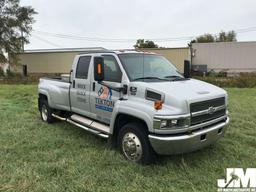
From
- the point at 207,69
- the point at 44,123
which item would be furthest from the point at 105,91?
the point at 207,69

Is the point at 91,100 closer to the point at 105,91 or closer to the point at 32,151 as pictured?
the point at 105,91

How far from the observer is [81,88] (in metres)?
5.37

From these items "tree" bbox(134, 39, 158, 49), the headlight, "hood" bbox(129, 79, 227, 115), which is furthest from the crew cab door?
"tree" bbox(134, 39, 158, 49)

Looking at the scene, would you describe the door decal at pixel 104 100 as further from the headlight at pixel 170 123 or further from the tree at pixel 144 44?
the tree at pixel 144 44

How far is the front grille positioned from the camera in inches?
145

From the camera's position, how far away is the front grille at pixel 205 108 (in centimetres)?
369

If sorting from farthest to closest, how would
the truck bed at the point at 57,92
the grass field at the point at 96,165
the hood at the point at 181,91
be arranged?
the truck bed at the point at 57,92 → the hood at the point at 181,91 → the grass field at the point at 96,165

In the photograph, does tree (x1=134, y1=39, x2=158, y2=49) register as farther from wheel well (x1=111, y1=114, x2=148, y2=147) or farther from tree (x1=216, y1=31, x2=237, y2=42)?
wheel well (x1=111, y1=114, x2=148, y2=147)

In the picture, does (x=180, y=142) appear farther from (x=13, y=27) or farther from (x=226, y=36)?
(x=226, y=36)

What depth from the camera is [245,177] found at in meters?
3.68

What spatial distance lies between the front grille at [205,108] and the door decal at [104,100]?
5.09ft

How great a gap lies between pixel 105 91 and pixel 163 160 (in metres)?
1.69

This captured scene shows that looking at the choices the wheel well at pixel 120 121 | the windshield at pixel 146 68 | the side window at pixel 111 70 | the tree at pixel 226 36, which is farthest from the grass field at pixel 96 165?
the tree at pixel 226 36

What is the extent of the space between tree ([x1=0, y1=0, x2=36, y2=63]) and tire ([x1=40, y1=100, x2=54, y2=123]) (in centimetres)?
2401
